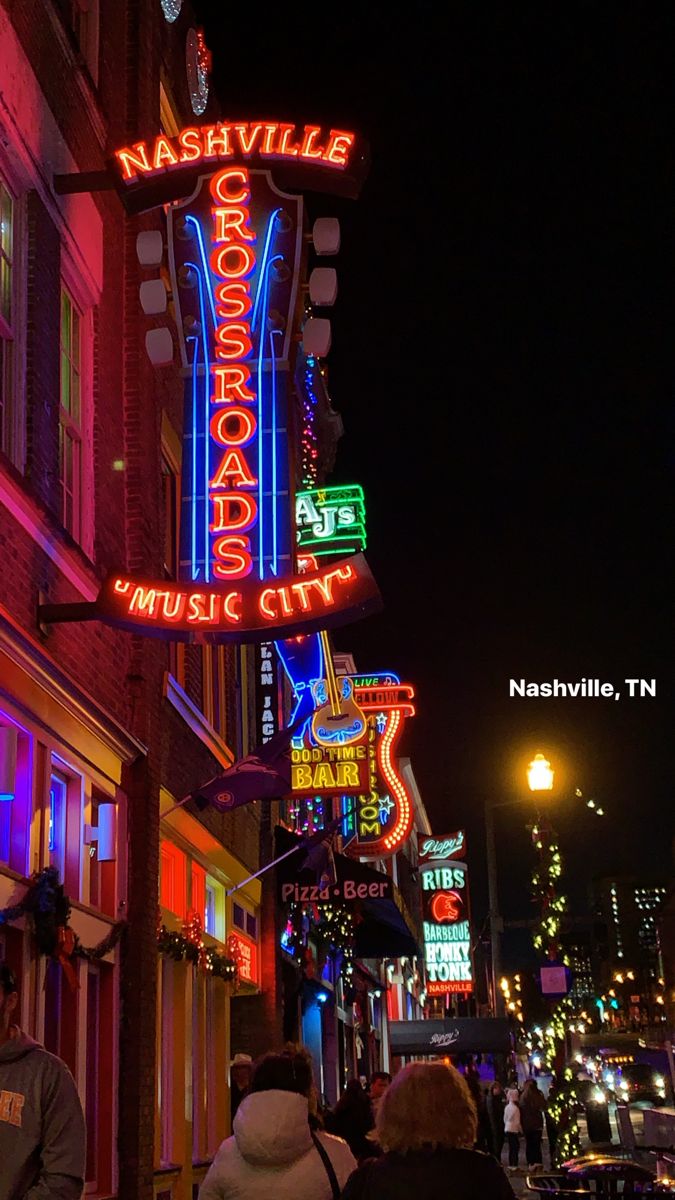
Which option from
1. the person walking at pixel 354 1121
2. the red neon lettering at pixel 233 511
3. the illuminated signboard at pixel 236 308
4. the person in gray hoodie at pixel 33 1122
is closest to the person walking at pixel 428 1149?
the person in gray hoodie at pixel 33 1122

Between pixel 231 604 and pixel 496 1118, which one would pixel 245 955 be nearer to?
pixel 231 604

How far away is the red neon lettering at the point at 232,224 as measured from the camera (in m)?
12.1

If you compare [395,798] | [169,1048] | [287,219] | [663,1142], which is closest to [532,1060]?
[395,798]

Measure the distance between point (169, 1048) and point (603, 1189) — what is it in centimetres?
611

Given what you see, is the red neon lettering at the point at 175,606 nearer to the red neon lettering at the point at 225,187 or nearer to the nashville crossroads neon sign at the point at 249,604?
the nashville crossroads neon sign at the point at 249,604

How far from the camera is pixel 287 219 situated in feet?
40.1

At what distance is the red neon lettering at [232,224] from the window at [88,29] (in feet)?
5.87

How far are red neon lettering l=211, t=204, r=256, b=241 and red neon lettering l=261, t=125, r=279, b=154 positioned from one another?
0.53 meters

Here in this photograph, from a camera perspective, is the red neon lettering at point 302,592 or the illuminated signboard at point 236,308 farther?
the illuminated signboard at point 236,308

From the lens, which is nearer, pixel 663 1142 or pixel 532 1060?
pixel 663 1142

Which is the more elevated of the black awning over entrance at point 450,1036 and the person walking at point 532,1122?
the black awning over entrance at point 450,1036

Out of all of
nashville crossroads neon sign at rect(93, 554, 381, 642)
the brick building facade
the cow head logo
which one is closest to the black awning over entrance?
the brick building facade

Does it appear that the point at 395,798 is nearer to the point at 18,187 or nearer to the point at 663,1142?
the point at 663,1142

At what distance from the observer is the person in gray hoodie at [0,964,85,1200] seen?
483 centimetres
